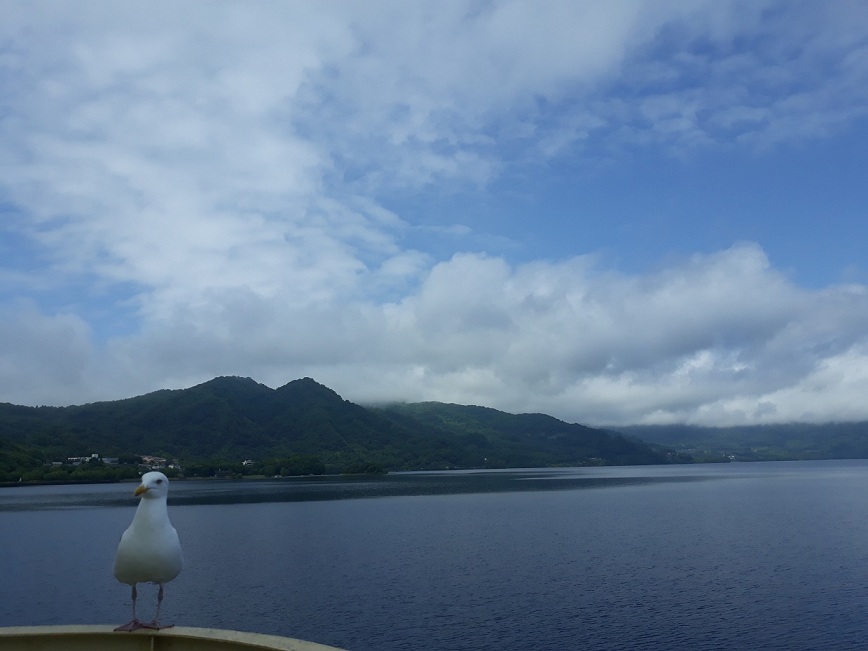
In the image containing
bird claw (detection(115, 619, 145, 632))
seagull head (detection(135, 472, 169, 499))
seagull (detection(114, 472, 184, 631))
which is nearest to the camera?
bird claw (detection(115, 619, 145, 632))

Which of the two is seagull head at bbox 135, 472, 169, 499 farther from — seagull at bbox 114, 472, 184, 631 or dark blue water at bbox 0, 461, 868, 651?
dark blue water at bbox 0, 461, 868, 651

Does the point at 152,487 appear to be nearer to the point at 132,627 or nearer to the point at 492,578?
the point at 132,627

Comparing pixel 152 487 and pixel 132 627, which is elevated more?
pixel 152 487

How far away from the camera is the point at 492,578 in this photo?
50031 millimetres

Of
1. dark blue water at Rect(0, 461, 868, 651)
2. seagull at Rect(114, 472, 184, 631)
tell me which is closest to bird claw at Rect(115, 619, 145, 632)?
seagull at Rect(114, 472, 184, 631)

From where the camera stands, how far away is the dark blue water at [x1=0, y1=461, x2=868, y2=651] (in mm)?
36625

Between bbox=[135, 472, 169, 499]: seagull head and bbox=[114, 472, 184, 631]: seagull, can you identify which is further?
bbox=[135, 472, 169, 499]: seagull head

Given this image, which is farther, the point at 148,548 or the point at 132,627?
the point at 148,548

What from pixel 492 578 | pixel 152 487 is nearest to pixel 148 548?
pixel 152 487

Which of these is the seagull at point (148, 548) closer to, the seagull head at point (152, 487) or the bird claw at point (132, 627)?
the seagull head at point (152, 487)

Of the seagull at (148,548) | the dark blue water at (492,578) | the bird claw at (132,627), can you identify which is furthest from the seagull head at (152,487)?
the dark blue water at (492,578)

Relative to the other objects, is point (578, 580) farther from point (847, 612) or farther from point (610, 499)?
point (610, 499)

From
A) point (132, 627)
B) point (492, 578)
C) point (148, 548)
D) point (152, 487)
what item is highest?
point (152, 487)

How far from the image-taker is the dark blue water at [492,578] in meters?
36.6
